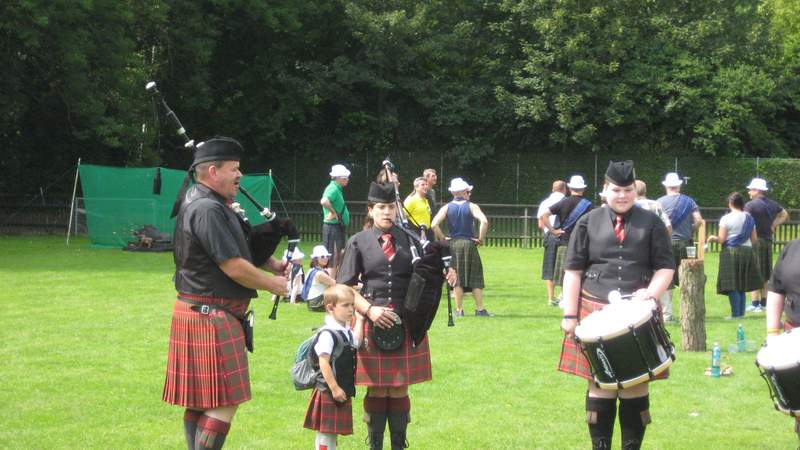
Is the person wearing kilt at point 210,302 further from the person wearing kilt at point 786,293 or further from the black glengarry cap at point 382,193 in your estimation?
the person wearing kilt at point 786,293

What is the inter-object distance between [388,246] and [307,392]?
7.17ft

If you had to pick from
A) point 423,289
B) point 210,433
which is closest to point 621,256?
point 423,289

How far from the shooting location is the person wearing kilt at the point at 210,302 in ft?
16.3

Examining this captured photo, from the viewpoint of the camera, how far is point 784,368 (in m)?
5.05

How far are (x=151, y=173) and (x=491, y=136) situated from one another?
14883 mm

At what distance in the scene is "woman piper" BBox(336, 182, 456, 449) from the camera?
589 centimetres

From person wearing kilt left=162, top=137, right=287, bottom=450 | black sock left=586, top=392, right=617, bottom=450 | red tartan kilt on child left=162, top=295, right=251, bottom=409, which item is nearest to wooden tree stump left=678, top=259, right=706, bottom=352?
black sock left=586, top=392, right=617, bottom=450

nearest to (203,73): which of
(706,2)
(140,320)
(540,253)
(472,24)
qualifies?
(472,24)

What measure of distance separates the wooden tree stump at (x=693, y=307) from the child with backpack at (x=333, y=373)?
16.3ft

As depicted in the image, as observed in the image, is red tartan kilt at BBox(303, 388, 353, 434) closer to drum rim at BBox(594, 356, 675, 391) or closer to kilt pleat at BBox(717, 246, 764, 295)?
drum rim at BBox(594, 356, 675, 391)

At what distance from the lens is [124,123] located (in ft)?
→ 87.7

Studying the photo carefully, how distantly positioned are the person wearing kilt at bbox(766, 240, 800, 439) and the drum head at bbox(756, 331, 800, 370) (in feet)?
0.47

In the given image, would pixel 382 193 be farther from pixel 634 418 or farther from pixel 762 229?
pixel 762 229

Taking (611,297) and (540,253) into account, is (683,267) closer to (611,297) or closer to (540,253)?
(611,297)
